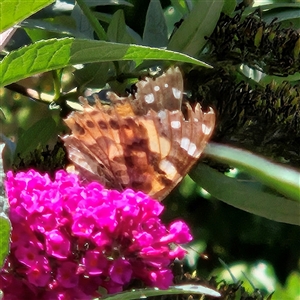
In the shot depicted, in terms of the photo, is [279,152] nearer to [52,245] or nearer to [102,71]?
[102,71]

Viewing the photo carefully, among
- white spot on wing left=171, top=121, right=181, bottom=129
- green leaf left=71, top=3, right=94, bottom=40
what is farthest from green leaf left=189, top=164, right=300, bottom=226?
green leaf left=71, top=3, right=94, bottom=40

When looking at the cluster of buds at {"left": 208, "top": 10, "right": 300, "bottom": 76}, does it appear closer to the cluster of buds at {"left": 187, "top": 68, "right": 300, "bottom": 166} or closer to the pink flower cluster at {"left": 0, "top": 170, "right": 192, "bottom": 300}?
the cluster of buds at {"left": 187, "top": 68, "right": 300, "bottom": 166}

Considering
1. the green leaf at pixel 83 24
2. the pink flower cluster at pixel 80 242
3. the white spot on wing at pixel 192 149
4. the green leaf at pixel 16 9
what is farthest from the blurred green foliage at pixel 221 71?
the green leaf at pixel 16 9

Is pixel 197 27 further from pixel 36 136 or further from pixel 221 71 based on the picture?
pixel 36 136

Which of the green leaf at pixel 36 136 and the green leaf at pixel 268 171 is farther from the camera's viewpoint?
the green leaf at pixel 36 136

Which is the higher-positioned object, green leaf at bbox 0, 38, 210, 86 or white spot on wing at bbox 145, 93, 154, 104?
green leaf at bbox 0, 38, 210, 86

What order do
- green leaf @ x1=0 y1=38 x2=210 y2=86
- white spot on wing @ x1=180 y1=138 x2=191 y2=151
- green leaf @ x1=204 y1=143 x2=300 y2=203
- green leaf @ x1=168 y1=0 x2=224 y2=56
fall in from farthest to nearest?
green leaf @ x1=168 y1=0 x2=224 y2=56, white spot on wing @ x1=180 y1=138 x2=191 y2=151, green leaf @ x1=204 y1=143 x2=300 y2=203, green leaf @ x1=0 y1=38 x2=210 y2=86

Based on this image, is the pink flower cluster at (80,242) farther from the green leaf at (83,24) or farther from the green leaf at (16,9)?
the green leaf at (83,24)
